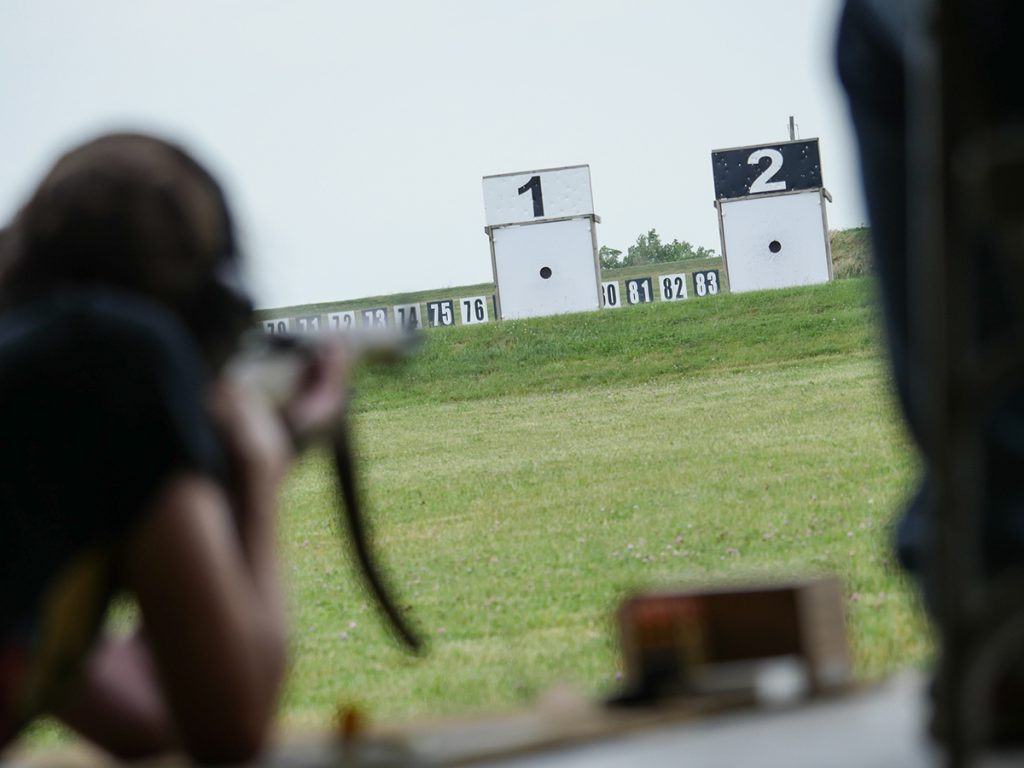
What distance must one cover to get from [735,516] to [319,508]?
2.56 m

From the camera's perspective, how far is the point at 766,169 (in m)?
23.8

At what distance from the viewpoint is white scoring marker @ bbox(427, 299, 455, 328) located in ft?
105

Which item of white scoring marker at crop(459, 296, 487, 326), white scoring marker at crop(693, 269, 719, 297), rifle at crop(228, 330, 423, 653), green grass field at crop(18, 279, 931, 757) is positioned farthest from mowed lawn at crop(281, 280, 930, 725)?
white scoring marker at crop(693, 269, 719, 297)

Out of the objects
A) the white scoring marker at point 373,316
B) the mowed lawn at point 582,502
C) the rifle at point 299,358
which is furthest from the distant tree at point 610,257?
the rifle at point 299,358

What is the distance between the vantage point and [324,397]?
1.21 metres

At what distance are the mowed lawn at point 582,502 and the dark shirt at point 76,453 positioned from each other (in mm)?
756

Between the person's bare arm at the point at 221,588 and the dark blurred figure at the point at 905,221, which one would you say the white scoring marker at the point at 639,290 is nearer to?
the dark blurred figure at the point at 905,221

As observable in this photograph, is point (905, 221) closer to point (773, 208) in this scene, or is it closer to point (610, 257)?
point (773, 208)

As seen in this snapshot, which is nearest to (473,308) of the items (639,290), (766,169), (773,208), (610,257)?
(639,290)

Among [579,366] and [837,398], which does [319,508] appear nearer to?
[837,398]

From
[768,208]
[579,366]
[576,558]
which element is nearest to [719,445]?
[576,558]

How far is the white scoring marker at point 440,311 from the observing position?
105 feet

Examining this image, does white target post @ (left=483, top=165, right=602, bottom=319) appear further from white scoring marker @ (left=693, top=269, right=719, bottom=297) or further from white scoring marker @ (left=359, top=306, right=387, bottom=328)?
white scoring marker @ (left=693, top=269, right=719, bottom=297)

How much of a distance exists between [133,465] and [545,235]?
23035 millimetres
